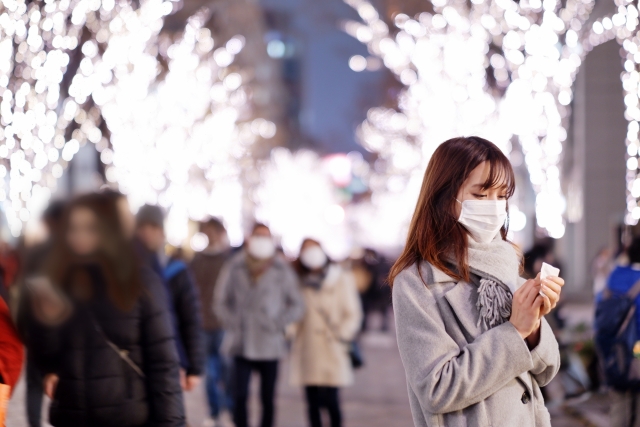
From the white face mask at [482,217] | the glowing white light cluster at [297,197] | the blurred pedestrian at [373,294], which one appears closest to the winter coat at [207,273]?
the white face mask at [482,217]

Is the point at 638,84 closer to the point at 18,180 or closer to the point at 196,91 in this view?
the point at 18,180

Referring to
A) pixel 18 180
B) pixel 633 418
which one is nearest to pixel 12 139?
pixel 18 180

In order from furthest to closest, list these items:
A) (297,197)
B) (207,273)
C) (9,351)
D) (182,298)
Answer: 1. (297,197)
2. (207,273)
3. (182,298)
4. (9,351)

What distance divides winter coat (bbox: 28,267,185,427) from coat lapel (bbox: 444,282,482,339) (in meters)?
1.48

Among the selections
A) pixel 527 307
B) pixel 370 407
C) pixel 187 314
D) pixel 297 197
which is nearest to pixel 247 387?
pixel 187 314

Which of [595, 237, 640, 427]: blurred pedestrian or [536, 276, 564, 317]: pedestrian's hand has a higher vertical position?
[536, 276, 564, 317]: pedestrian's hand

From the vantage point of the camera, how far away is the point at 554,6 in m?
12.3

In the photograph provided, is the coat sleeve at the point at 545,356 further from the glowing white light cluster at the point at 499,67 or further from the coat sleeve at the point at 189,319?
the glowing white light cluster at the point at 499,67

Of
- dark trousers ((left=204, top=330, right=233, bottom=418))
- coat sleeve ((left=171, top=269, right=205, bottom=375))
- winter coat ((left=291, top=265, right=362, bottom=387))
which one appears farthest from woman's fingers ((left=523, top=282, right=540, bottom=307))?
dark trousers ((left=204, top=330, right=233, bottom=418))

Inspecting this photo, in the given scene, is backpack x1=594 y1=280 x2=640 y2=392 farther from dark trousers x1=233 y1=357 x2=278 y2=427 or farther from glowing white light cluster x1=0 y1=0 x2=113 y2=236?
glowing white light cluster x1=0 y1=0 x2=113 y2=236

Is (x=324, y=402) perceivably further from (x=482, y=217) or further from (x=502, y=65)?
(x=502, y=65)

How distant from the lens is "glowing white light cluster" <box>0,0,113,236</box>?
1044cm

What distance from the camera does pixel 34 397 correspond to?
748 centimetres

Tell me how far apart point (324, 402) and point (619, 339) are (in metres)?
3.31
